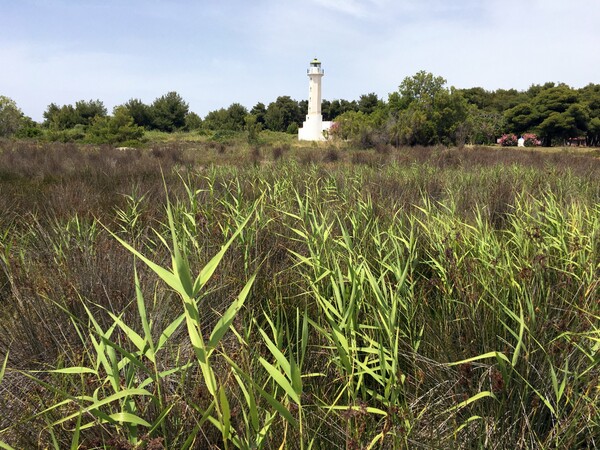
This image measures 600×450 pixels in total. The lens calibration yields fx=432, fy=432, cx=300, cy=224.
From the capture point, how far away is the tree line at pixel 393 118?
2308 cm

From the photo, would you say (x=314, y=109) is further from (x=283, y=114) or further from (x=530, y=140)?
(x=530, y=140)

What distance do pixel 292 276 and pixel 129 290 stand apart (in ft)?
2.46

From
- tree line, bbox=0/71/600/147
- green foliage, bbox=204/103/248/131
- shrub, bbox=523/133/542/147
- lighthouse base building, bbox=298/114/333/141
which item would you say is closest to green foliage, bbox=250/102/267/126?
tree line, bbox=0/71/600/147

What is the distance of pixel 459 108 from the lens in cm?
2364

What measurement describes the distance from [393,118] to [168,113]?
2847cm

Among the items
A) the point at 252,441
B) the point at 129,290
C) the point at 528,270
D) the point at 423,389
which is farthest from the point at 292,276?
the point at 252,441

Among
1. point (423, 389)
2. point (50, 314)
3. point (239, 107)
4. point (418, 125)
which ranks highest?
point (239, 107)

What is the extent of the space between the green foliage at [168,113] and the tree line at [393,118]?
99 mm

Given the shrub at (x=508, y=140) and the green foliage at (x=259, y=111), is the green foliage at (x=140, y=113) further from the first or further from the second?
the shrub at (x=508, y=140)

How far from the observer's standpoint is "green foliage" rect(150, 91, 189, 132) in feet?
144

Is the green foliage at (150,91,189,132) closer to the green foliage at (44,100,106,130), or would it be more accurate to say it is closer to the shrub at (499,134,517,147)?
the green foliage at (44,100,106,130)

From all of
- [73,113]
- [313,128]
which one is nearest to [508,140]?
[313,128]

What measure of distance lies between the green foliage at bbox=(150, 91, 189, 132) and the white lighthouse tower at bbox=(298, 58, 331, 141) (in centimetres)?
1280

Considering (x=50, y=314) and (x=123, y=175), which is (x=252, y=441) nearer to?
(x=50, y=314)
